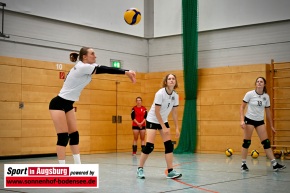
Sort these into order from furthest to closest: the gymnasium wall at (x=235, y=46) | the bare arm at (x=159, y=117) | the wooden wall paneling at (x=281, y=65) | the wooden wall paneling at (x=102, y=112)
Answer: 1. the wooden wall paneling at (x=102, y=112)
2. the gymnasium wall at (x=235, y=46)
3. the wooden wall paneling at (x=281, y=65)
4. the bare arm at (x=159, y=117)

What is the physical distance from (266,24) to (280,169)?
7.13m

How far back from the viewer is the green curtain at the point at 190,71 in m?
16.6

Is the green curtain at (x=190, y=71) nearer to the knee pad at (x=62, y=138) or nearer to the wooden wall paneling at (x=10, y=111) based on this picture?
the wooden wall paneling at (x=10, y=111)

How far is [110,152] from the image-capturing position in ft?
55.8

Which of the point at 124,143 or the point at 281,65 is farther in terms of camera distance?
the point at 124,143

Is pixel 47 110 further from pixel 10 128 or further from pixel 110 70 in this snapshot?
pixel 110 70

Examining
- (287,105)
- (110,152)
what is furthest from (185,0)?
(110,152)

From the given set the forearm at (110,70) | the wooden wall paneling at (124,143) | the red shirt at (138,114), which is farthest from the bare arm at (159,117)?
the wooden wall paneling at (124,143)

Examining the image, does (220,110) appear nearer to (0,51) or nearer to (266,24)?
(266,24)

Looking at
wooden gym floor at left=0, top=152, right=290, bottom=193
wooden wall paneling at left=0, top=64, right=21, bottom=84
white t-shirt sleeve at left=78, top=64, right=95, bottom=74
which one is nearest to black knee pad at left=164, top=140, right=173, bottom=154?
wooden gym floor at left=0, top=152, right=290, bottom=193

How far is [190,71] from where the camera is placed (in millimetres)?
16766

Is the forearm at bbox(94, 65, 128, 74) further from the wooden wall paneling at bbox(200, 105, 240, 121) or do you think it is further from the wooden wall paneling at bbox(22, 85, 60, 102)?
the wooden wall paneling at bbox(200, 105, 240, 121)

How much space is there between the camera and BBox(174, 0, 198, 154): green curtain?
16.6 metres

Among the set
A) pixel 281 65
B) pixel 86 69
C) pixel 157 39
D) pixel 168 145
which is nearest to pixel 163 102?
pixel 168 145
